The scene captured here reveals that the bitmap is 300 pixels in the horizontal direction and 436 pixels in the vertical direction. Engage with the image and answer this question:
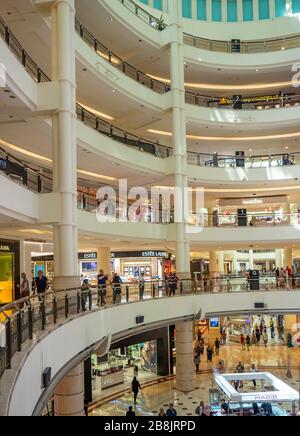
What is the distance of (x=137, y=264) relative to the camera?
3016cm

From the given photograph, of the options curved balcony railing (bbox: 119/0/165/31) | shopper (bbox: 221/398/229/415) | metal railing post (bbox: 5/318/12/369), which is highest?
curved balcony railing (bbox: 119/0/165/31)

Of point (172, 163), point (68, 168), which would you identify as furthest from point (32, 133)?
point (172, 163)

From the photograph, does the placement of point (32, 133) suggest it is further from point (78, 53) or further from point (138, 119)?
point (138, 119)

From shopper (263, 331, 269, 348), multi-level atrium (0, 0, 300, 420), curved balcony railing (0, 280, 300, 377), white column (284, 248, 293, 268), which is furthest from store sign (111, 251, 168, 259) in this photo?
white column (284, 248, 293, 268)

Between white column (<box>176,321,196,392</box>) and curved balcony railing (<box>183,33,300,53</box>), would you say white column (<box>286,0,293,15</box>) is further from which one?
white column (<box>176,321,196,392</box>)

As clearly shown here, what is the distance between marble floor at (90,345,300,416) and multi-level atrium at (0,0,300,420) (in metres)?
0.14

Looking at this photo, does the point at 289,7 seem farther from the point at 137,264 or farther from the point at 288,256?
the point at 137,264

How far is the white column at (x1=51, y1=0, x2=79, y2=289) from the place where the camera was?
1330cm

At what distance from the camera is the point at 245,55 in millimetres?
Result: 25812

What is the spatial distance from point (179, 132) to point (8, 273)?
10731 millimetres

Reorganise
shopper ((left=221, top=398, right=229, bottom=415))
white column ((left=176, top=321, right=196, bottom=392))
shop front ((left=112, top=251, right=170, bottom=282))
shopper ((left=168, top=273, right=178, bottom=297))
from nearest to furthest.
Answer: shopper ((left=221, top=398, right=229, bottom=415)), shopper ((left=168, top=273, right=178, bottom=297)), white column ((left=176, top=321, right=196, bottom=392)), shop front ((left=112, top=251, right=170, bottom=282))

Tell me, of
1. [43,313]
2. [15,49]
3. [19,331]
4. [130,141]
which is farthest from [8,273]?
[19,331]

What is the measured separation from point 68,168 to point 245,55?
16.8 metres
